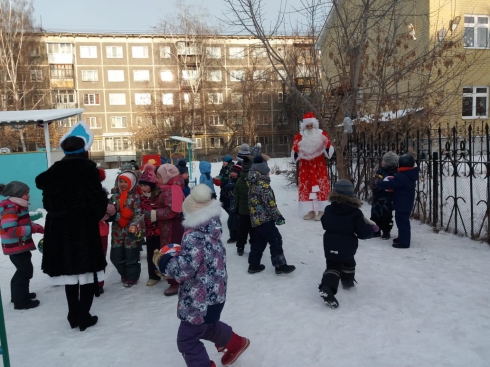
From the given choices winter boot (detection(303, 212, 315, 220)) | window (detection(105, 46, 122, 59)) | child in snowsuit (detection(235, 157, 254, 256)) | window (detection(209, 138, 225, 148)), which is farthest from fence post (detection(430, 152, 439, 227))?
window (detection(105, 46, 122, 59))

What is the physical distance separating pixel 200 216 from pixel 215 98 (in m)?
39.4

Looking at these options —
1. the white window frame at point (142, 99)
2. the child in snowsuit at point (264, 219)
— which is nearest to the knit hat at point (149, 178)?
the child in snowsuit at point (264, 219)

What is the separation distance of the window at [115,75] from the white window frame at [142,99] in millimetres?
2368

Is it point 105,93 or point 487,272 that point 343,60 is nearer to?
point 487,272

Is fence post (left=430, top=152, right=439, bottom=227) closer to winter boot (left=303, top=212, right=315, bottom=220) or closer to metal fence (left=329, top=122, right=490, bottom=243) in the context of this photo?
metal fence (left=329, top=122, right=490, bottom=243)

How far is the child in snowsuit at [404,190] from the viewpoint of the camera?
548 cm

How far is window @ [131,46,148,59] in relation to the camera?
41.6 metres

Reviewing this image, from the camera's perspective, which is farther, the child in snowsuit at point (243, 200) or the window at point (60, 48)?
the window at point (60, 48)

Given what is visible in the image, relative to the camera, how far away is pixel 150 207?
475 centimetres

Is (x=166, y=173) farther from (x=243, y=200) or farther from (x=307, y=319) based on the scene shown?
(x=307, y=319)

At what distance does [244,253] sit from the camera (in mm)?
5914

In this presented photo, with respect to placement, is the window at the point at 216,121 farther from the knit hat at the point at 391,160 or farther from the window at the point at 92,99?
the knit hat at the point at 391,160

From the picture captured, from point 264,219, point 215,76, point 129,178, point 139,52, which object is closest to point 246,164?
point 264,219

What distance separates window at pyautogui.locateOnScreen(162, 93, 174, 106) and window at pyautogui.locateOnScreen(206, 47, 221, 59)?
220 inches
